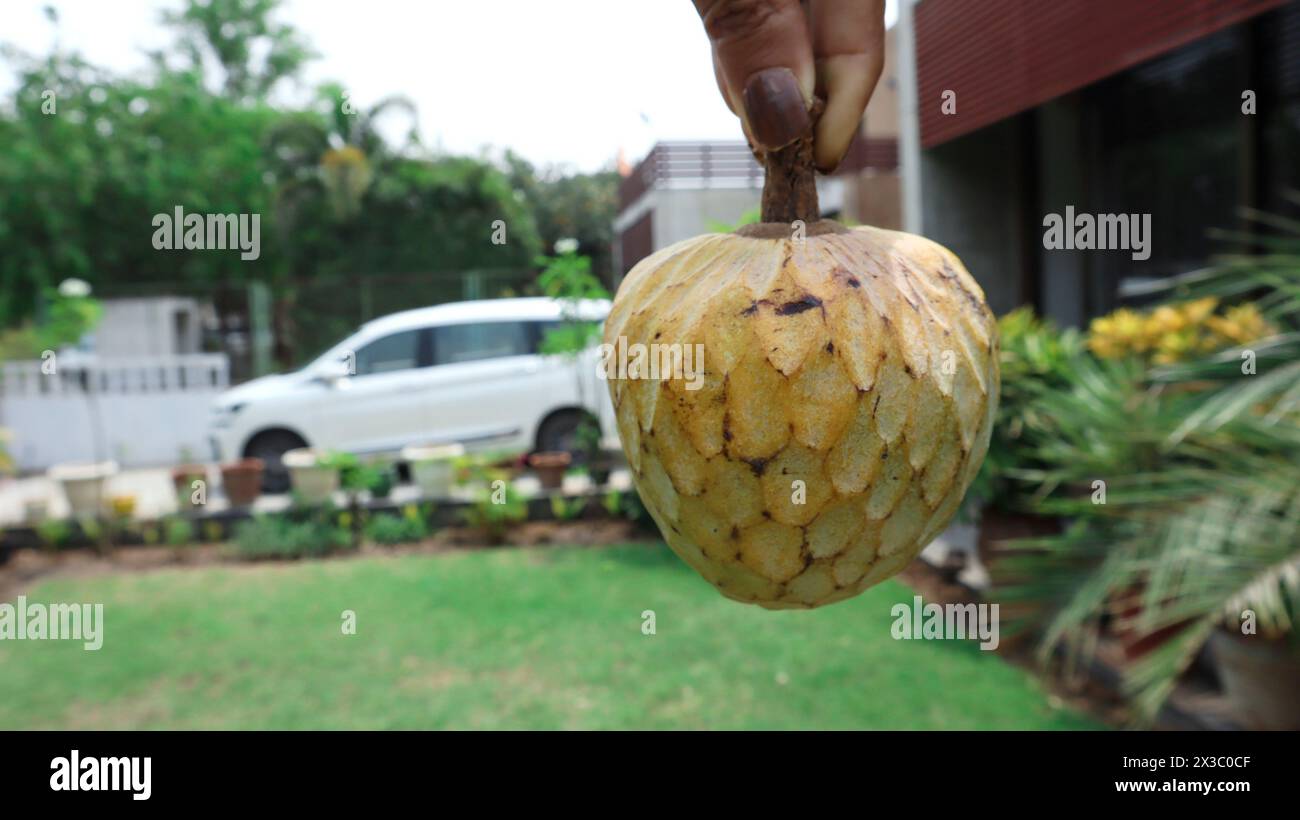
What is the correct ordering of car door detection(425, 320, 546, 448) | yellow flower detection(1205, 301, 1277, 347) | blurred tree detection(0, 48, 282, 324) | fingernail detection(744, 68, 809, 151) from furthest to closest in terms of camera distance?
blurred tree detection(0, 48, 282, 324), car door detection(425, 320, 546, 448), yellow flower detection(1205, 301, 1277, 347), fingernail detection(744, 68, 809, 151)

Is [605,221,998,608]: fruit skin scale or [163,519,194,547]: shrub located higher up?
[605,221,998,608]: fruit skin scale

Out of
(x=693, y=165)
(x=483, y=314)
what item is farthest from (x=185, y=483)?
(x=693, y=165)

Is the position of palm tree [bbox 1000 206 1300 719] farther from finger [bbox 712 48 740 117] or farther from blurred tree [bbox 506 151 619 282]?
blurred tree [bbox 506 151 619 282]

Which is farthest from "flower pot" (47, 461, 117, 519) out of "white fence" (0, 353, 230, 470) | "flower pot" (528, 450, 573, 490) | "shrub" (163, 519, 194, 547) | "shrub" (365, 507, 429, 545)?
"white fence" (0, 353, 230, 470)

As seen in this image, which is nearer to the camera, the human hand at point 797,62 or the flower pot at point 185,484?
the human hand at point 797,62

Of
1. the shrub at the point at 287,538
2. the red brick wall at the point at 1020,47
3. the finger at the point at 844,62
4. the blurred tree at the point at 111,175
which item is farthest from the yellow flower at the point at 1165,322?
the blurred tree at the point at 111,175

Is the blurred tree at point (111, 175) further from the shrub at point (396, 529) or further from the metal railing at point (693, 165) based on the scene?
the metal railing at point (693, 165)
